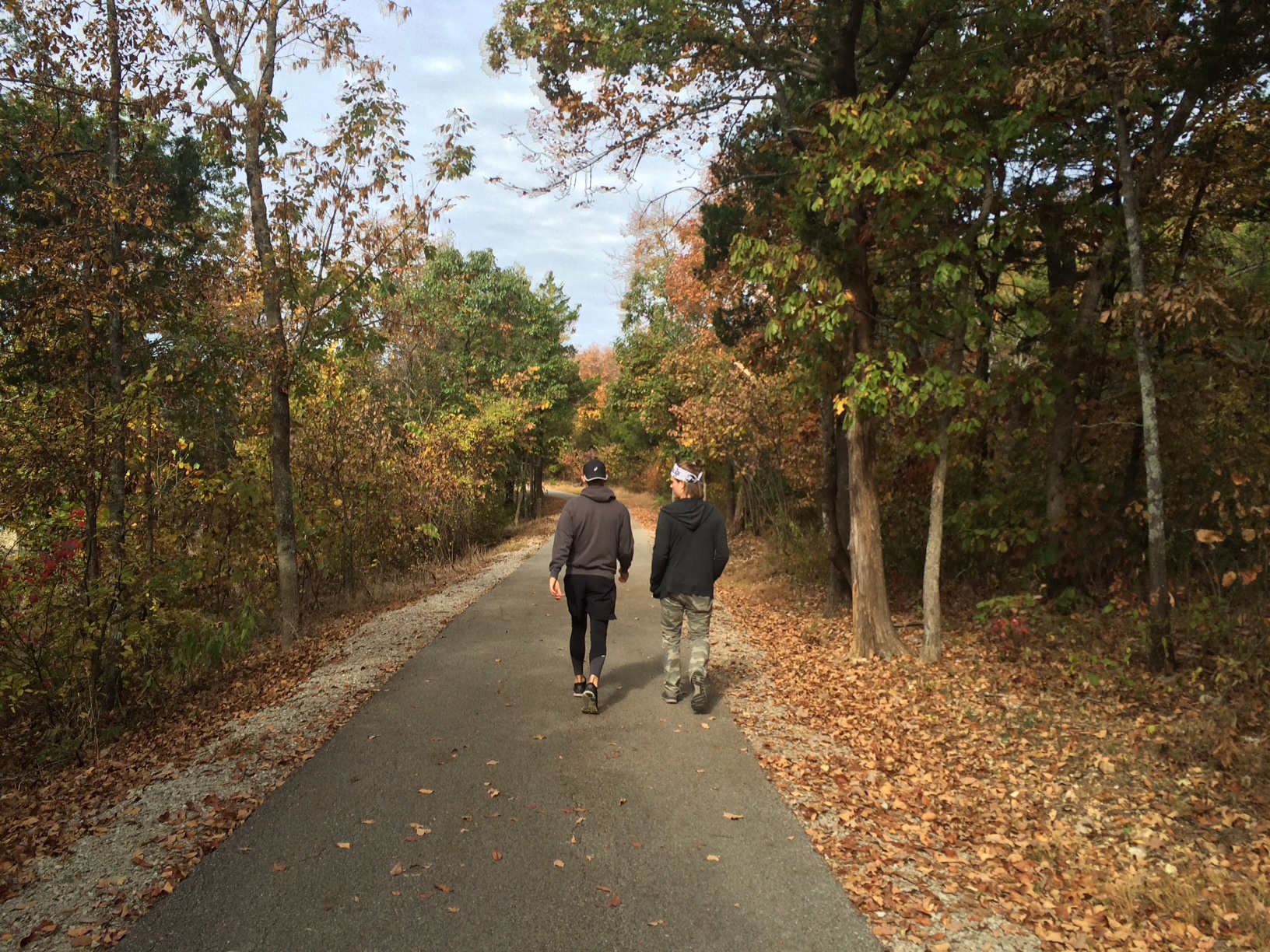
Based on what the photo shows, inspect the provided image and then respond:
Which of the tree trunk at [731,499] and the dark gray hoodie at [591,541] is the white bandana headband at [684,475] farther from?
the tree trunk at [731,499]

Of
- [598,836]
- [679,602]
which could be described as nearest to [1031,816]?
[598,836]

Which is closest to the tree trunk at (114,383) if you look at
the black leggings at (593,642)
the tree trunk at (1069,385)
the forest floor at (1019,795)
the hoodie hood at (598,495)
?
the black leggings at (593,642)

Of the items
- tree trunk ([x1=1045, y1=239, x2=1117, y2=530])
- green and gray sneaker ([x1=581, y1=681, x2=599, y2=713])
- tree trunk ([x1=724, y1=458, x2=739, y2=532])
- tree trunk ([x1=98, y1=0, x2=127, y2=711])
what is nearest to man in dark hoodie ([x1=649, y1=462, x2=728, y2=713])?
green and gray sneaker ([x1=581, y1=681, x2=599, y2=713])

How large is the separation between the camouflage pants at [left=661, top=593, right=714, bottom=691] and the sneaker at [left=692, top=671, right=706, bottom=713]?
0.04 metres

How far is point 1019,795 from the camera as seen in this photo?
4.98m

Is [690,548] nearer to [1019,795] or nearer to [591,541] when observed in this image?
[591,541]

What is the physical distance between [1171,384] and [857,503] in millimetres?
3806

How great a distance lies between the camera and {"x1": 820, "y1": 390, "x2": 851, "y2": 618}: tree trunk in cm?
1056

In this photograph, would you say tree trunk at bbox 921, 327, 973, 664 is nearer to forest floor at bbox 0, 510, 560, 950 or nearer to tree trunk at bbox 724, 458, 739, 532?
forest floor at bbox 0, 510, 560, 950

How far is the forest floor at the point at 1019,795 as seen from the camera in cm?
356

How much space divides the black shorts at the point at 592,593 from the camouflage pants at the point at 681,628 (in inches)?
19.1


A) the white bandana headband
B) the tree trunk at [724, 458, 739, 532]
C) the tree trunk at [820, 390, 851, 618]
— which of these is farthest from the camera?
the tree trunk at [724, 458, 739, 532]

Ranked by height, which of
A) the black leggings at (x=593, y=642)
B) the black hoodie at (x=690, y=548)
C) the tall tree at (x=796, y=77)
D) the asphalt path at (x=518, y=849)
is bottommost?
the asphalt path at (x=518, y=849)

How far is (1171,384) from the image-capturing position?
28.9 ft
